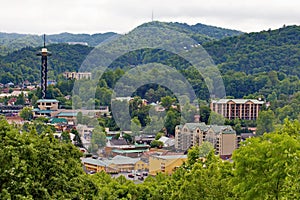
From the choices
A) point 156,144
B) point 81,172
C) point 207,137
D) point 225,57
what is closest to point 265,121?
point 156,144

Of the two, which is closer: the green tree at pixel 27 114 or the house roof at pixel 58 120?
the house roof at pixel 58 120

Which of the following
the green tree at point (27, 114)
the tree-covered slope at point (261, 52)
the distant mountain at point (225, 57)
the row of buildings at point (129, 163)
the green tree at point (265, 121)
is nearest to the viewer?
the row of buildings at point (129, 163)

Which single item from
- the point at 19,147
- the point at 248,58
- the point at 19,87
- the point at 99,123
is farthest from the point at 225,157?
the point at 19,87

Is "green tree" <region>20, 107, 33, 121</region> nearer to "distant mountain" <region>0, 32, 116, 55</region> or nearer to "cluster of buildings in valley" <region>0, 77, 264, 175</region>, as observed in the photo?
"cluster of buildings in valley" <region>0, 77, 264, 175</region>

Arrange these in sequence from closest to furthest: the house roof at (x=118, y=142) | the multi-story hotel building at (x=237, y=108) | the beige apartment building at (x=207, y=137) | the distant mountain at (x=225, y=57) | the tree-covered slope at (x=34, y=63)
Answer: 1. the beige apartment building at (x=207, y=137)
2. the house roof at (x=118, y=142)
3. the multi-story hotel building at (x=237, y=108)
4. the distant mountain at (x=225, y=57)
5. the tree-covered slope at (x=34, y=63)

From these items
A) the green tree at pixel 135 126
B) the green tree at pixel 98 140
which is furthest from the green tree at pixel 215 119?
the green tree at pixel 98 140

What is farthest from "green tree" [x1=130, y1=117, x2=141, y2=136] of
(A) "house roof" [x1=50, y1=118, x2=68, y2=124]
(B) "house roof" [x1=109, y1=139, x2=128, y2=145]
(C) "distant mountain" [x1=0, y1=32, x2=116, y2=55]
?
(C) "distant mountain" [x1=0, y1=32, x2=116, y2=55]

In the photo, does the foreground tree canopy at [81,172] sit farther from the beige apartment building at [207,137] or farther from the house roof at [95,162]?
the beige apartment building at [207,137]
